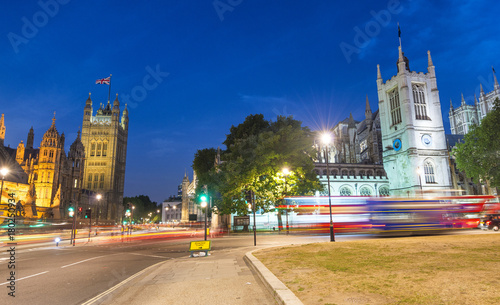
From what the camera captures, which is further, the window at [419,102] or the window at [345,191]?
the window at [419,102]

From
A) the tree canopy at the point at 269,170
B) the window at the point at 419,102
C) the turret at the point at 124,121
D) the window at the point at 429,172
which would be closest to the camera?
the tree canopy at the point at 269,170

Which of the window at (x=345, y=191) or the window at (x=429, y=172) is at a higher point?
the window at (x=429, y=172)

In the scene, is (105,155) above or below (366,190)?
above

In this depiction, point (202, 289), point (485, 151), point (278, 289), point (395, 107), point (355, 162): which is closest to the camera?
point (278, 289)

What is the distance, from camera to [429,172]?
68.4 m

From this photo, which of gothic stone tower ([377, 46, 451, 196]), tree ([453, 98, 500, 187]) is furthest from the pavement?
gothic stone tower ([377, 46, 451, 196])

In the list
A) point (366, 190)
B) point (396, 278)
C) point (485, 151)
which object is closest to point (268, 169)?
point (396, 278)

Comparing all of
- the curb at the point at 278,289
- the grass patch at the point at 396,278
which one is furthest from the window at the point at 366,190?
the curb at the point at 278,289

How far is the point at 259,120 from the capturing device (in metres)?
46.2

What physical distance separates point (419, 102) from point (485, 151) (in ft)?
95.4

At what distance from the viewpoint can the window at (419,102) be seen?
72500mm

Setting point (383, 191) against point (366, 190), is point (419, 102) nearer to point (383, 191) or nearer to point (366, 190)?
point (383, 191)

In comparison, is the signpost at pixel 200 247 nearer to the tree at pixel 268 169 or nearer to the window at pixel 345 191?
the tree at pixel 268 169

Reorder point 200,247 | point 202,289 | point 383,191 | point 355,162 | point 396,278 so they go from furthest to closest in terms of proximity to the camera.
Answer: point 355,162
point 383,191
point 200,247
point 202,289
point 396,278
